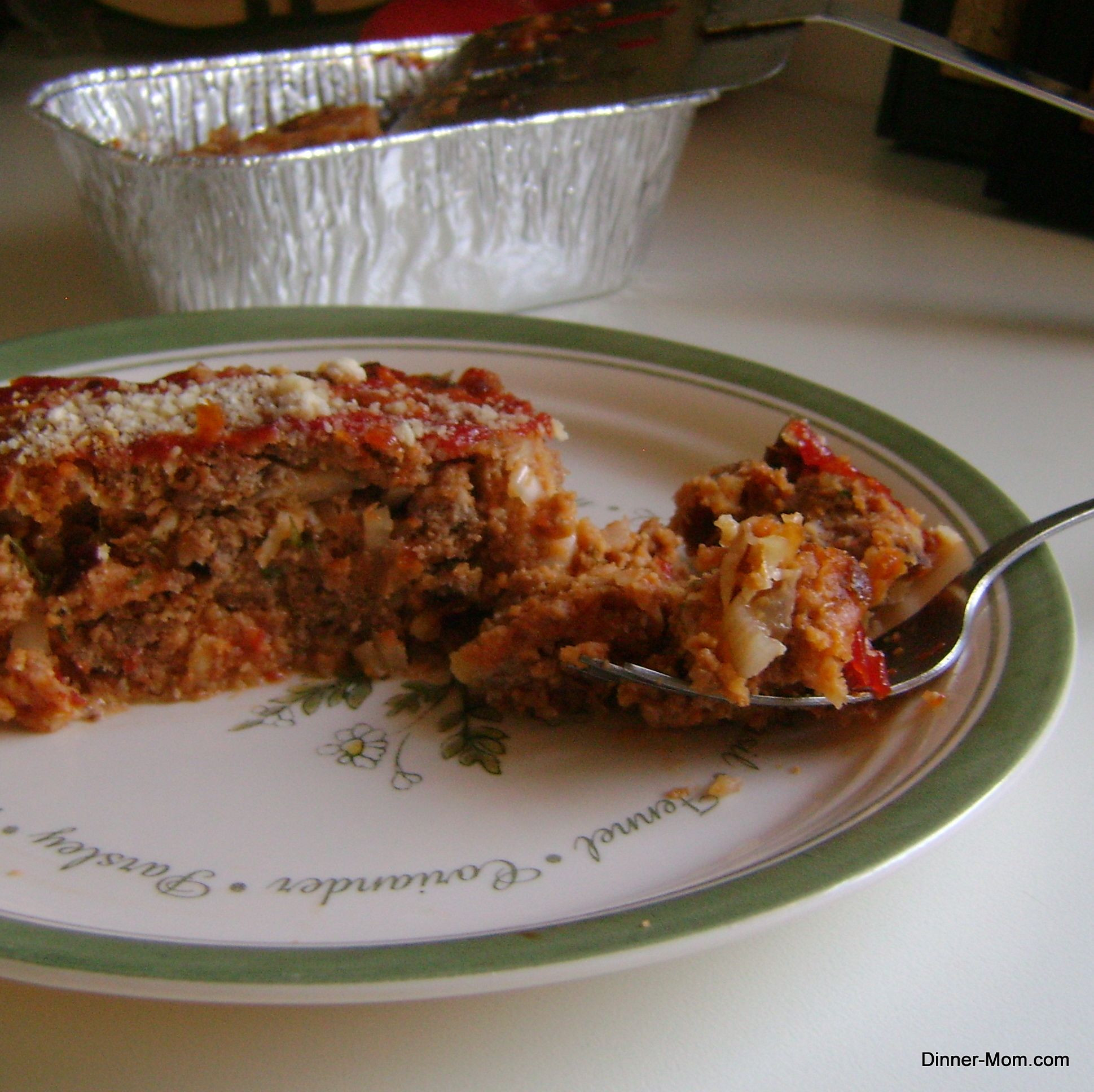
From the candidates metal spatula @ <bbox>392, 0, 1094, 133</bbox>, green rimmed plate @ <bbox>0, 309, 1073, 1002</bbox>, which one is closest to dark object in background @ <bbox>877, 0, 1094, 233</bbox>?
metal spatula @ <bbox>392, 0, 1094, 133</bbox>

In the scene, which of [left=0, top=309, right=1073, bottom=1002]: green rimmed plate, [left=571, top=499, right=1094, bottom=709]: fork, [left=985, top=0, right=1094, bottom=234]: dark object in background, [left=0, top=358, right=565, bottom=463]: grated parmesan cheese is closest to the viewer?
[left=0, top=309, right=1073, bottom=1002]: green rimmed plate

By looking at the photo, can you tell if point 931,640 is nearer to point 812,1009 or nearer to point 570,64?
point 812,1009

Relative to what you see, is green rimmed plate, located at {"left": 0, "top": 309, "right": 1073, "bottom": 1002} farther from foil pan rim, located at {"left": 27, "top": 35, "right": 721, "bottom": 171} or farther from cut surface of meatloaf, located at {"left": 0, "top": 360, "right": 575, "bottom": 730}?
foil pan rim, located at {"left": 27, "top": 35, "right": 721, "bottom": 171}

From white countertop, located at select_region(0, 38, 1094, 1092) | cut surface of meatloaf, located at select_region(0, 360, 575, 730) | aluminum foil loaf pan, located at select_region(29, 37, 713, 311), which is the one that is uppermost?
aluminum foil loaf pan, located at select_region(29, 37, 713, 311)

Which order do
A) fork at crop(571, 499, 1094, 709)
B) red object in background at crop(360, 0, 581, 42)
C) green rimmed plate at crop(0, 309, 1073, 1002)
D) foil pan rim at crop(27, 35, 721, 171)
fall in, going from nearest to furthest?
green rimmed plate at crop(0, 309, 1073, 1002) < fork at crop(571, 499, 1094, 709) < foil pan rim at crop(27, 35, 721, 171) < red object in background at crop(360, 0, 581, 42)

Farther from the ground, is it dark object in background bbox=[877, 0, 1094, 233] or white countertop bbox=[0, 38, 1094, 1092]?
dark object in background bbox=[877, 0, 1094, 233]

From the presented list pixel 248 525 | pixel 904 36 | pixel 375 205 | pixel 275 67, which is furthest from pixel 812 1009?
pixel 275 67

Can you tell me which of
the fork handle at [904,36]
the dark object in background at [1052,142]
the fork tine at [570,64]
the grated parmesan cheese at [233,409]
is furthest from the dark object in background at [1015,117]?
the grated parmesan cheese at [233,409]

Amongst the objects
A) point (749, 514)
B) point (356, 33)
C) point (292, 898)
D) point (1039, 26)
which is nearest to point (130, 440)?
point (292, 898)
